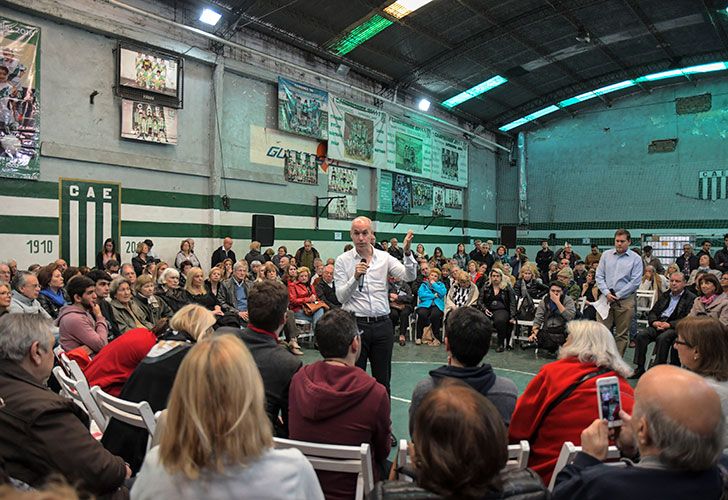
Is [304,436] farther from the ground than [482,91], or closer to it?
closer to it

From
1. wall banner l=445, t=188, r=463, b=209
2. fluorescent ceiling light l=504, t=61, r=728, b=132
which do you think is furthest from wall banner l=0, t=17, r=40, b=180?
fluorescent ceiling light l=504, t=61, r=728, b=132

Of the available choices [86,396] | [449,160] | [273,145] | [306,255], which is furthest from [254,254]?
[449,160]

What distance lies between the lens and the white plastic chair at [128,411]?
205 centimetres

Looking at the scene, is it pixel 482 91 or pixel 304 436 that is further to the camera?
pixel 482 91

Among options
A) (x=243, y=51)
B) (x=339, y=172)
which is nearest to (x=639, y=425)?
(x=243, y=51)

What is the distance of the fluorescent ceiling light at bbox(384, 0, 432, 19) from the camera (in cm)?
1024

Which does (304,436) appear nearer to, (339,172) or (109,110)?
(109,110)

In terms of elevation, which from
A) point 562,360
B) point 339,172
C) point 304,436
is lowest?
point 304,436

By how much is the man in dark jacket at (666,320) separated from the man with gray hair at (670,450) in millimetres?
5041

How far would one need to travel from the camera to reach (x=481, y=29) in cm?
1184

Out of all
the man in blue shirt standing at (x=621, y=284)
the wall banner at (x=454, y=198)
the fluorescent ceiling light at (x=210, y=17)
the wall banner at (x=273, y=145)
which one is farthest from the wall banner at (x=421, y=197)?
the man in blue shirt standing at (x=621, y=284)

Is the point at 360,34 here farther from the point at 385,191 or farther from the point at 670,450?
the point at 670,450

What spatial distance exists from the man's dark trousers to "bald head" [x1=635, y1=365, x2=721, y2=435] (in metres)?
2.42

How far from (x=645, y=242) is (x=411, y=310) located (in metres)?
11.5
